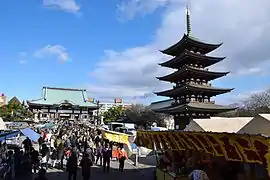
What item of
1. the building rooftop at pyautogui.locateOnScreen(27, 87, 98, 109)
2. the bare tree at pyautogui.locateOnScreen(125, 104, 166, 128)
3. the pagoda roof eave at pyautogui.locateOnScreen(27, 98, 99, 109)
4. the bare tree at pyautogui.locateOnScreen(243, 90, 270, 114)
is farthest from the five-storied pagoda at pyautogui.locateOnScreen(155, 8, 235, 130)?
the building rooftop at pyautogui.locateOnScreen(27, 87, 98, 109)

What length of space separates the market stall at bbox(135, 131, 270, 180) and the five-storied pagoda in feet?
66.6

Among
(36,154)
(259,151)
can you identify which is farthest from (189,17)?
(259,151)

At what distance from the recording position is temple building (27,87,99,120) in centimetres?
6839

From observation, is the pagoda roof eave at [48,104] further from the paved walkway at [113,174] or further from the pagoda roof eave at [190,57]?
the paved walkway at [113,174]

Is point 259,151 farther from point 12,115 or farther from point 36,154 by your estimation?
point 12,115

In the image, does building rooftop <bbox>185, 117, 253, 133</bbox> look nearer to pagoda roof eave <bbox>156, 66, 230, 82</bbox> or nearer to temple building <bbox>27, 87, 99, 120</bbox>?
pagoda roof eave <bbox>156, 66, 230, 82</bbox>

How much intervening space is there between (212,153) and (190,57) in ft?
94.0

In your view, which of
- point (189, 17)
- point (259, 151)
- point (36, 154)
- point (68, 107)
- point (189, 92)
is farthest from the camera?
point (68, 107)

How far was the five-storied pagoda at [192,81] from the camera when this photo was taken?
115 feet

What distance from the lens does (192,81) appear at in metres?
36.8

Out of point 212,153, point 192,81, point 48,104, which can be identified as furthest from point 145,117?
point 212,153

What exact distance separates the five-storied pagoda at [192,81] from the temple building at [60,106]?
35.8 m

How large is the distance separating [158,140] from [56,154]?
26.4 ft

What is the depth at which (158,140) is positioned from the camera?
12383 mm
